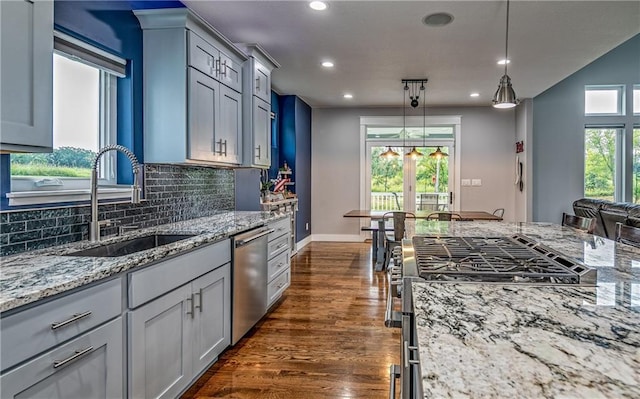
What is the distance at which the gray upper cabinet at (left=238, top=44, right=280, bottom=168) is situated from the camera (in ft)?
12.7

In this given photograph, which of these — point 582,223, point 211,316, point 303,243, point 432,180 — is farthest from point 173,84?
point 432,180

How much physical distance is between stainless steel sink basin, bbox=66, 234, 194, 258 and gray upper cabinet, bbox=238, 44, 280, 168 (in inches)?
57.2

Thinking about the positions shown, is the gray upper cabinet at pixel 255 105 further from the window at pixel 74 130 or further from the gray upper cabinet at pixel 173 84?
the window at pixel 74 130

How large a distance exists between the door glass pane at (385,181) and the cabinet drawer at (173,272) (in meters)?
5.81

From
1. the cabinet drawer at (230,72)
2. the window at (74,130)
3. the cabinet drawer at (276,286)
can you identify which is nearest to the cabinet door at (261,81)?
the cabinet drawer at (230,72)

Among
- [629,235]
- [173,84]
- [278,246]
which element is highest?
[173,84]

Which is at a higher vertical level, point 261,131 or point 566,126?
point 566,126

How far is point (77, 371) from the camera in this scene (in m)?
1.40

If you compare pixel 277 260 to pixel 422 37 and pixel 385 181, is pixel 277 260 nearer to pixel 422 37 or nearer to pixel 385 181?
pixel 422 37

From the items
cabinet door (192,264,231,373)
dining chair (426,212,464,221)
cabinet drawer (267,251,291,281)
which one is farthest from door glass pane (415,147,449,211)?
cabinet door (192,264,231,373)

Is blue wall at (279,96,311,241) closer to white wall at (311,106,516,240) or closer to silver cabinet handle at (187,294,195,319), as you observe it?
white wall at (311,106,516,240)

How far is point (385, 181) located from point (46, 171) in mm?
6599

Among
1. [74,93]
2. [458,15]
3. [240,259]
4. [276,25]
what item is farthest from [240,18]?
[240,259]

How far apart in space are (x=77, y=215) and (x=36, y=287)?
3.57ft
